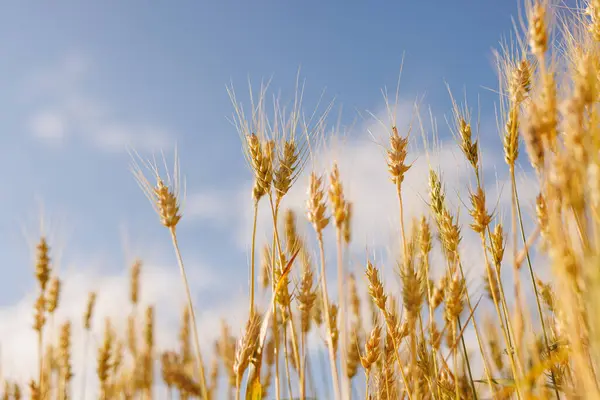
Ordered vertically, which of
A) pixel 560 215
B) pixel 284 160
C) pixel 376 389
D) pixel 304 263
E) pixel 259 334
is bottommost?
pixel 376 389

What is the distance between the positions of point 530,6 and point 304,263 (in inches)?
55.7

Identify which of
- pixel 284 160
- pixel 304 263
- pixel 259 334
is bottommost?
pixel 259 334

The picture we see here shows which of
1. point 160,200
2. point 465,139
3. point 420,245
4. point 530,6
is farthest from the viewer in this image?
point 420,245

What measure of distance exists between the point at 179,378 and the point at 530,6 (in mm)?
1661

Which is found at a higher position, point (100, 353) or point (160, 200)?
point (160, 200)

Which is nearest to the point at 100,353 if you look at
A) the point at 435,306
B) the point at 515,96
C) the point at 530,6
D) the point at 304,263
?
the point at 304,263

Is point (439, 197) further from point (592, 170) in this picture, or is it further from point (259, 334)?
point (592, 170)

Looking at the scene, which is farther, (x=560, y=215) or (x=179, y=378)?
(x=560, y=215)

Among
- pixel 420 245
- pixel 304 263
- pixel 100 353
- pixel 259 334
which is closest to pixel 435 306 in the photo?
pixel 420 245

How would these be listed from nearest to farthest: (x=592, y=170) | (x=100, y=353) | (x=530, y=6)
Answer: (x=592, y=170) → (x=530, y=6) → (x=100, y=353)

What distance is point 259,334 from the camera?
1.93 metres

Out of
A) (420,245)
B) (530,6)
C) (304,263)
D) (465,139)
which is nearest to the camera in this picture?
(530,6)

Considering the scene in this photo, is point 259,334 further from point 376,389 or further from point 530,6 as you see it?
point 530,6

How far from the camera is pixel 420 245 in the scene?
2949mm
